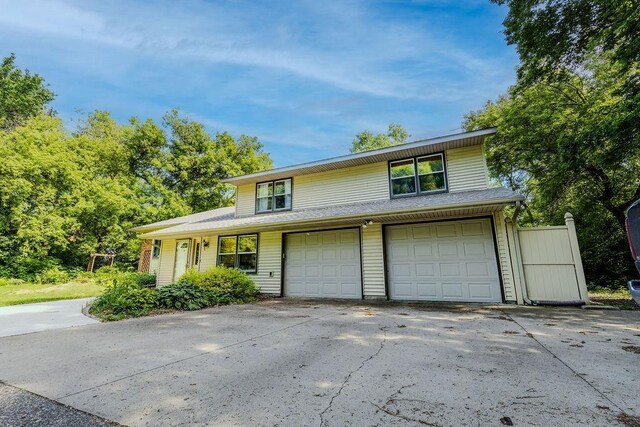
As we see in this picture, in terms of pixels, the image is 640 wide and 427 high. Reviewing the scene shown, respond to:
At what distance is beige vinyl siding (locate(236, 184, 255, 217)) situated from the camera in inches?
467

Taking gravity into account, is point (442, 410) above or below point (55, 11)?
below

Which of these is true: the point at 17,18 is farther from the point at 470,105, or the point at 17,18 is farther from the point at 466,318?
the point at 470,105

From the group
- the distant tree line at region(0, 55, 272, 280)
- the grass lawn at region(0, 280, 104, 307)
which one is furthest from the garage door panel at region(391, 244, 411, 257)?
the distant tree line at region(0, 55, 272, 280)

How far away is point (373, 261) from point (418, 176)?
3.14 metres

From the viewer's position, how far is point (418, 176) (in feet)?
30.2

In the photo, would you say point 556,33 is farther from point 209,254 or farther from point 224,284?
point 209,254

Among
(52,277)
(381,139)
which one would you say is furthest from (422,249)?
(381,139)

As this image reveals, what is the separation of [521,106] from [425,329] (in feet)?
41.4

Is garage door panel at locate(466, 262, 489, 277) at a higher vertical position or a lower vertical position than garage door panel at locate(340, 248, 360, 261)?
lower

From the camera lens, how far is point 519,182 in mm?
16953

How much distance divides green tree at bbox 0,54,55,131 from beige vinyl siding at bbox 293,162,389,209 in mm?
22199

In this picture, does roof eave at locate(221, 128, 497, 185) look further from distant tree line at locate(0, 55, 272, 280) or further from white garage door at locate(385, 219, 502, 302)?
distant tree line at locate(0, 55, 272, 280)

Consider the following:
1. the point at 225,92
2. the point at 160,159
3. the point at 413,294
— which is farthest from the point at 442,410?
the point at 160,159

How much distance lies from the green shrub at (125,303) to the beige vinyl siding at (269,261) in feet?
12.7
